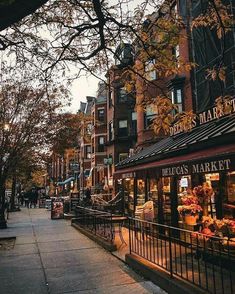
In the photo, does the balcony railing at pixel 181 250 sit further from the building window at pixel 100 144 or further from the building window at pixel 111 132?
the building window at pixel 100 144

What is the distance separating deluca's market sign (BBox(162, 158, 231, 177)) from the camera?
23.4ft

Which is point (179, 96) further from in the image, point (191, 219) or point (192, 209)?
point (192, 209)

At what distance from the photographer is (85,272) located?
7.57m

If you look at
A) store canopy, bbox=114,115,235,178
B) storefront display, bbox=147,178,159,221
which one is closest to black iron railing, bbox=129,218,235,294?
store canopy, bbox=114,115,235,178

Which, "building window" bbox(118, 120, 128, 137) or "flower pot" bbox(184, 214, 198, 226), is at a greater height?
"building window" bbox(118, 120, 128, 137)

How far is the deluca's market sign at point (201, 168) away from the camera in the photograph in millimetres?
7118

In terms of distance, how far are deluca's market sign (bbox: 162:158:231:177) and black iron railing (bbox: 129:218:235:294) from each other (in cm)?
160

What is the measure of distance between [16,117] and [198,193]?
11702 mm

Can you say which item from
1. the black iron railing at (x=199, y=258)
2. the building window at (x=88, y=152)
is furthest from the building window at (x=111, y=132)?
the black iron railing at (x=199, y=258)

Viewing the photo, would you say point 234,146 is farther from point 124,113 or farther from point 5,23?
point 124,113

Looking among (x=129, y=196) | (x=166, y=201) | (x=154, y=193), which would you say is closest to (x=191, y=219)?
(x=166, y=201)

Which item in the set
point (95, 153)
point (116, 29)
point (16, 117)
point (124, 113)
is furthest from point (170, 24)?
point (95, 153)

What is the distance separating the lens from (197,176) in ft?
36.5

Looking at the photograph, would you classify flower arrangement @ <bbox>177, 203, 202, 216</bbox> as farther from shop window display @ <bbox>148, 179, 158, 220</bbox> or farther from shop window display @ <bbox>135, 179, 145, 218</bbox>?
shop window display @ <bbox>135, 179, 145, 218</bbox>
